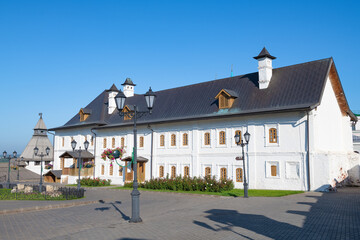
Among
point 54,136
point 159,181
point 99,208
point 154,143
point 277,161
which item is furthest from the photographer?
point 54,136

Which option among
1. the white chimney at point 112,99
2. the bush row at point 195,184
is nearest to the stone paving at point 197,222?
the bush row at point 195,184

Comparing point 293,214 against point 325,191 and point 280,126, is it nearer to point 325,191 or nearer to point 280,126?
point 325,191

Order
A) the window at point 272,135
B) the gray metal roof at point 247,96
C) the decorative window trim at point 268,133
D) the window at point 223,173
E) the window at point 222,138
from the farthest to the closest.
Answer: the window at point 222,138 → the window at point 223,173 → the window at point 272,135 → the decorative window trim at point 268,133 → the gray metal roof at point 247,96

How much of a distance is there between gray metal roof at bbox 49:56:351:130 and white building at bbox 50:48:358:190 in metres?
0.08

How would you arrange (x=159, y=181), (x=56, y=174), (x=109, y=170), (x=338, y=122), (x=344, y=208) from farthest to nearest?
(x=56, y=174) → (x=109, y=170) → (x=338, y=122) → (x=159, y=181) → (x=344, y=208)

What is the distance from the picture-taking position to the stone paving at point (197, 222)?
31.8 feet

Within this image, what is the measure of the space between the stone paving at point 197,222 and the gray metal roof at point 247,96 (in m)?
10.2

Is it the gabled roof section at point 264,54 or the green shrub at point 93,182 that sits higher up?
the gabled roof section at point 264,54

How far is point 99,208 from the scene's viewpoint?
52.6 feet

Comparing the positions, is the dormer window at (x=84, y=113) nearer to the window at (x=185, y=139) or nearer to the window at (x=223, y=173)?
the window at (x=185, y=139)

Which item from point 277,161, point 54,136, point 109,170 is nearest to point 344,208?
point 277,161

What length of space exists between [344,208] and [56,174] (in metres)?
33.4

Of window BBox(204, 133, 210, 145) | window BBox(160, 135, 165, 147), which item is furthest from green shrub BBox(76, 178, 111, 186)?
window BBox(204, 133, 210, 145)

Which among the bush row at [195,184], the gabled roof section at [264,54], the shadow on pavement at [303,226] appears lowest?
the shadow on pavement at [303,226]
